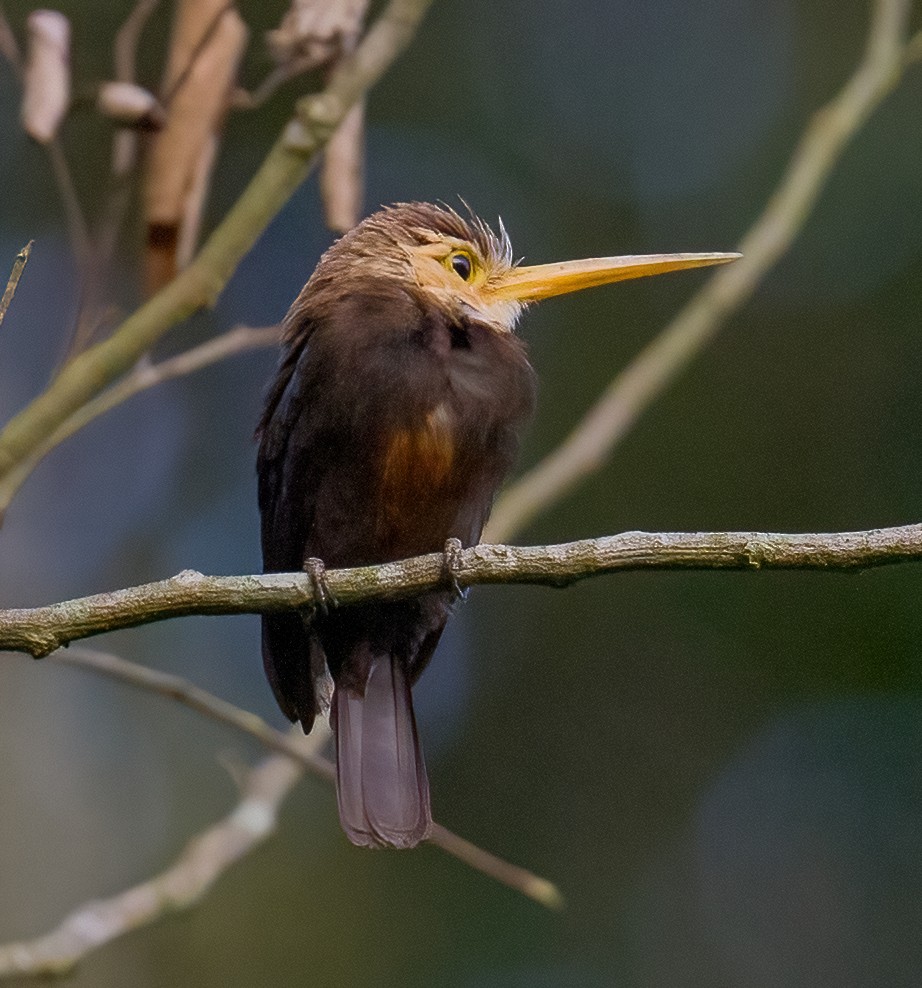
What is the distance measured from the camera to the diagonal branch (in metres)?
2.38

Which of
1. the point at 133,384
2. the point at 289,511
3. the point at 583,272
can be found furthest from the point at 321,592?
the point at 583,272

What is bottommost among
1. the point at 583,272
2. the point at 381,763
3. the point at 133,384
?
the point at 381,763

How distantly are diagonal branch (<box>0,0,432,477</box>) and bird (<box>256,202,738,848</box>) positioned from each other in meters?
0.36

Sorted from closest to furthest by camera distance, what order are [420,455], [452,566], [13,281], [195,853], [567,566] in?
[13,281] < [567,566] < [452,566] < [420,455] < [195,853]

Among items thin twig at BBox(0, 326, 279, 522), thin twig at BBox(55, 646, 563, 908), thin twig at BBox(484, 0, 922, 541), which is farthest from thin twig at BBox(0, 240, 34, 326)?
thin twig at BBox(484, 0, 922, 541)

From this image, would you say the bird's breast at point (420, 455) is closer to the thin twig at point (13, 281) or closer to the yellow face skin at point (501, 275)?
the yellow face skin at point (501, 275)

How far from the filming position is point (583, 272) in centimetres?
310

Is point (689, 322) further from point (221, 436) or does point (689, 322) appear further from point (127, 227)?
point (221, 436)

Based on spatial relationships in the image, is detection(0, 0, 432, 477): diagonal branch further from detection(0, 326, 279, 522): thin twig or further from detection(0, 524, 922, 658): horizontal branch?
detection(0, 524, 922, 658): horizontal branch

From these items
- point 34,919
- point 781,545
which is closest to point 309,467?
point 781,545

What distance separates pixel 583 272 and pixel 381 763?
1039 mm

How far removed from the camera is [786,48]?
667 cm

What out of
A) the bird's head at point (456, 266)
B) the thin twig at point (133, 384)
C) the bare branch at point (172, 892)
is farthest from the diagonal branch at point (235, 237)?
the bare branch at point (172, 892)

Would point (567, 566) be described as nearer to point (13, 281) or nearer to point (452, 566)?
point (452, 566)
